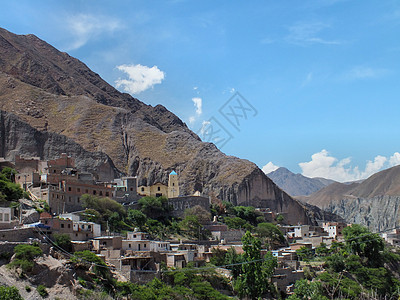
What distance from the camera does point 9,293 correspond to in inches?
1112

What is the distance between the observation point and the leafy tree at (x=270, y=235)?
61844mm

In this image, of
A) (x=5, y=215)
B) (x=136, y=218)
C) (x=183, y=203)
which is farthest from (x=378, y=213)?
(x=5, y=215)

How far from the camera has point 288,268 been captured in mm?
49156

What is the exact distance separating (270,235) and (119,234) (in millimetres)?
20101

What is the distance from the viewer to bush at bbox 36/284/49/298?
3238 cm

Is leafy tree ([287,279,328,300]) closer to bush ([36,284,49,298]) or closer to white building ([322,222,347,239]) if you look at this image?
bush ([36,284,49,298])

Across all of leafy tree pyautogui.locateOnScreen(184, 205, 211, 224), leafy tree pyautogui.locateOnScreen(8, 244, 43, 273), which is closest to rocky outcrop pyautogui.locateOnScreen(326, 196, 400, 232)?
leafy tree pyautogui.locateOnScreen(184, 205, 211, 224)

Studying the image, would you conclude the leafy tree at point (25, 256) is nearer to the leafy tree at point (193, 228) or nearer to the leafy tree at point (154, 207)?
the leafy tree at point (154, 207)

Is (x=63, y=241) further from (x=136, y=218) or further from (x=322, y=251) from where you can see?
(x=322, y=251)

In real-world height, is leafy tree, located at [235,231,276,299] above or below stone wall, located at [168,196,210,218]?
below

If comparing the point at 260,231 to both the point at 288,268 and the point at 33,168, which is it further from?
the point at 33,168

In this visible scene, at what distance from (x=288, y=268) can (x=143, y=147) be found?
62.3 m

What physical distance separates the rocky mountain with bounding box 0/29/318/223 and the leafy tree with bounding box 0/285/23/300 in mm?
51925

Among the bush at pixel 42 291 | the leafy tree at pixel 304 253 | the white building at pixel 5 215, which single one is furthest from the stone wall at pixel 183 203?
the bush at pixel 42 291
